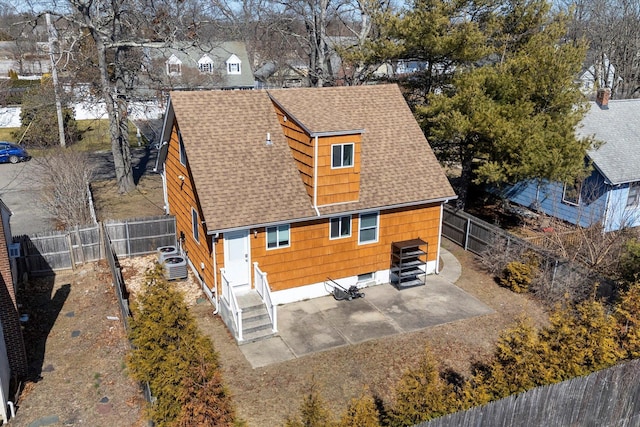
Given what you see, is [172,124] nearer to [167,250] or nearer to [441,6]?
[167,250]

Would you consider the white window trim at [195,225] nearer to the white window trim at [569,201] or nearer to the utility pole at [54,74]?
the utility pole at [54,74]

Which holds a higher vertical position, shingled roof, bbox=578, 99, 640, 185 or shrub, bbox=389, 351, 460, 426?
shingled roof, bbox=578, 99, 640, 185

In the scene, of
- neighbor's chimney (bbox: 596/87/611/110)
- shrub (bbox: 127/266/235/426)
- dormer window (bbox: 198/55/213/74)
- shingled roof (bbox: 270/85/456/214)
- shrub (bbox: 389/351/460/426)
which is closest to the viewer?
shrub (bbox: 127/266/235/426)

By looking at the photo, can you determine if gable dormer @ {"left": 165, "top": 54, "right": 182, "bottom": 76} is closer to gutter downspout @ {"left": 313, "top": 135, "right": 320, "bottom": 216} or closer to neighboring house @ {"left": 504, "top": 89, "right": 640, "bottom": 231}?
neighboring house @ {"left": 504, "top": 89, "right": 640, "bottom": 231}

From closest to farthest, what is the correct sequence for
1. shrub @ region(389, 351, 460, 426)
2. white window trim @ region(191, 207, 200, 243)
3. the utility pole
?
shrub @ region(389, 351, 460, 426) → white window trim @ region(191, 207, 200, 243) → the utility pole

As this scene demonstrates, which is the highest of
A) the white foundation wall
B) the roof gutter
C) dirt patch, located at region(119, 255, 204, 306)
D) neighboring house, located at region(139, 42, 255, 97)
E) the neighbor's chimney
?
neighboring house, located at region(139, 42, 255, 97)

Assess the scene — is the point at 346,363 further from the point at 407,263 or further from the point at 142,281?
the point at 142,281

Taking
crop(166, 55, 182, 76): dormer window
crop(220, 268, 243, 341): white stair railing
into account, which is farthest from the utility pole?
crop(220, 268, 243, 341): white stair railing
